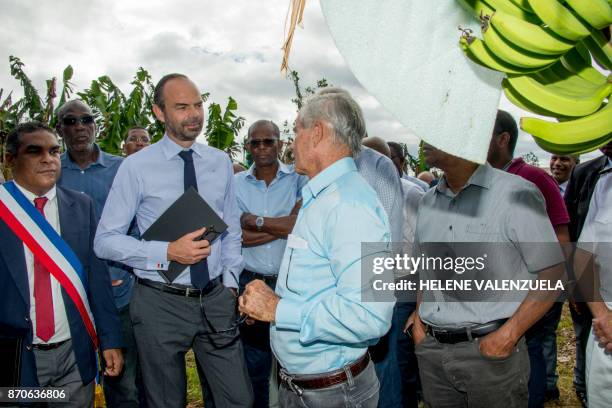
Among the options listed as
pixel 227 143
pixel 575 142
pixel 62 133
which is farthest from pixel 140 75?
pixel 575 142

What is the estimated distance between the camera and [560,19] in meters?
0.78

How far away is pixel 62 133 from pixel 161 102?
135 cm

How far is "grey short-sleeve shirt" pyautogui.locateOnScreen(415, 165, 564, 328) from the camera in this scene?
2.36 m

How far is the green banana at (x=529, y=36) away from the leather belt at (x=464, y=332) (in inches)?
74.3

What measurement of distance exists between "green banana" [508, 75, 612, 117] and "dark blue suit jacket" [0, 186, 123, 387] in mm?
2627

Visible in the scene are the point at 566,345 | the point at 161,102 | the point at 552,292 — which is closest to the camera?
the point at 552,292

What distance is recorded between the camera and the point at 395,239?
3199mm

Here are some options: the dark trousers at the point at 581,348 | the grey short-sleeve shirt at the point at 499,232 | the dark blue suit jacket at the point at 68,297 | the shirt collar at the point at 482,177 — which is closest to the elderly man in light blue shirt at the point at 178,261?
the dark blue suit jacket at the point at 68,297

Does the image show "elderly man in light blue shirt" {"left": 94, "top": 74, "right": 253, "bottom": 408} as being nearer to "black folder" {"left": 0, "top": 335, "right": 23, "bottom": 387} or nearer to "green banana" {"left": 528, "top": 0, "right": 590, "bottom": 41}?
"black folder" {"left": 0, "top": 335, "right": 23, "bottom": 387}

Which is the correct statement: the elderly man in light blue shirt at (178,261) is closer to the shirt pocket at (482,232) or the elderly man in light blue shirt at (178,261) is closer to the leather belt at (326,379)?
the leather belt at (326,379)

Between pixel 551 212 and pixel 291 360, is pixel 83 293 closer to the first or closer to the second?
pixel 291 360

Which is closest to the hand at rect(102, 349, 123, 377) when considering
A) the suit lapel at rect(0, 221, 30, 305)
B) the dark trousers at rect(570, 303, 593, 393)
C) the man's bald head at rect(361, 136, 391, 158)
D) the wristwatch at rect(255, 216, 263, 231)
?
the suit lapel at rect(0, 221, 30, 305)

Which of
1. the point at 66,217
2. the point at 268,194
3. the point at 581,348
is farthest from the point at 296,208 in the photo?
the point at 581,348

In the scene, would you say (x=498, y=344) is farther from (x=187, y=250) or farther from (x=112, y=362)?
(x=112, y=362)
